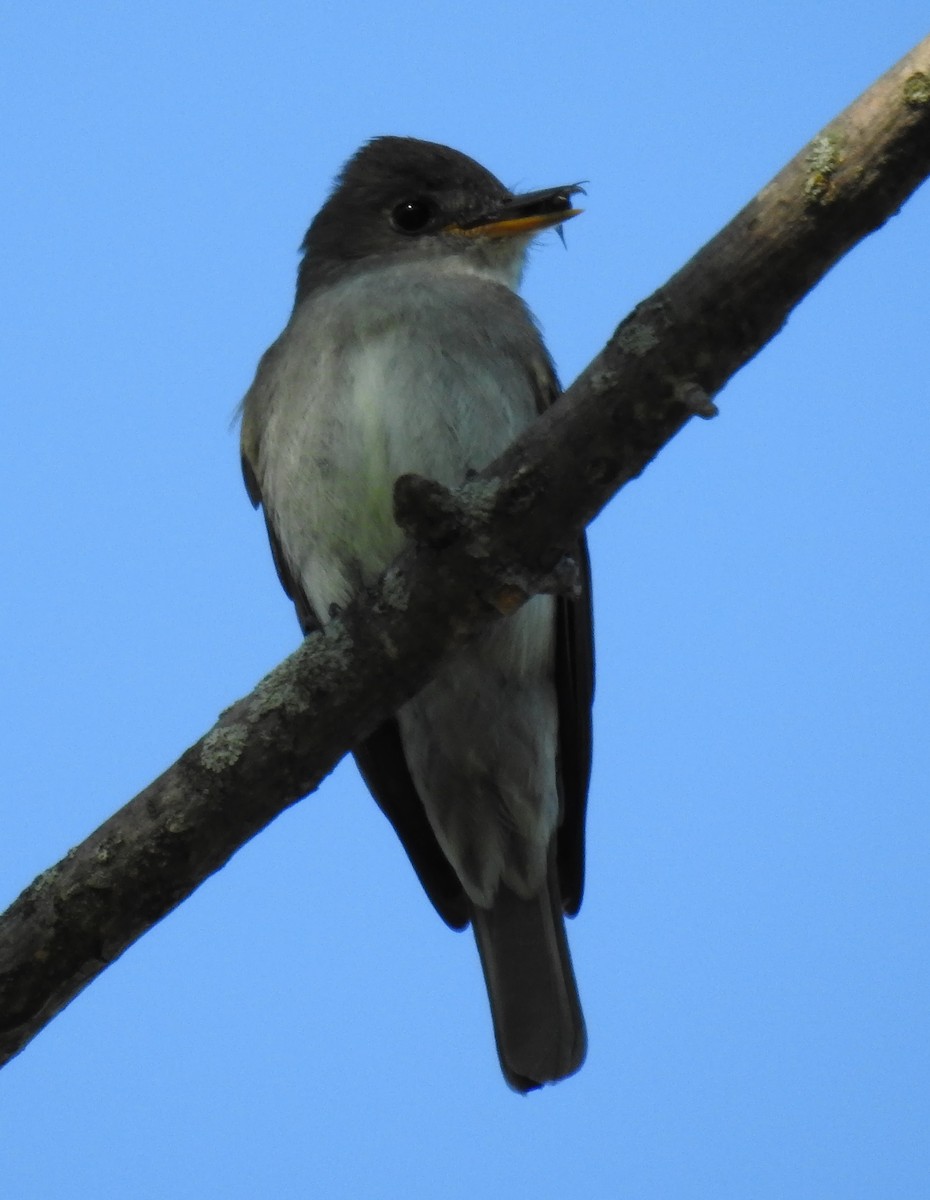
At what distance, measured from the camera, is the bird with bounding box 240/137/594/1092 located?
5512 mm

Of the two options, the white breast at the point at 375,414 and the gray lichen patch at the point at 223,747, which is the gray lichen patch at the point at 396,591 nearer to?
the gray lichen patch at the point at 223,747

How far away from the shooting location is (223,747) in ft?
14.3

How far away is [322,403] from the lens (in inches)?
223

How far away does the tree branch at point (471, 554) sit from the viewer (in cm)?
380

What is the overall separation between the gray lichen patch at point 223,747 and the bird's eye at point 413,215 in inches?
120

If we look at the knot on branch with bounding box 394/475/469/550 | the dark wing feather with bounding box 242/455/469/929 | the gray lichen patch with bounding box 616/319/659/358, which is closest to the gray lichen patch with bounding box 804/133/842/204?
the gray lichen patch with bounding box 616/319/659/358

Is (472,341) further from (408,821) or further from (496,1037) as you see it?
(496,1037)

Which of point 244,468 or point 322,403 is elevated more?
point 244,468

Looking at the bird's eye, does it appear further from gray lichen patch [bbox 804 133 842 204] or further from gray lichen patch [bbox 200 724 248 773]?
gray lichen patch [bbox 804 133 842 204]

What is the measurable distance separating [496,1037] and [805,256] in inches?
126

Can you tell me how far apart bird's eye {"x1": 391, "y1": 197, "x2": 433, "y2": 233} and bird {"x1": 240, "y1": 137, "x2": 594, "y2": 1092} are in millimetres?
185

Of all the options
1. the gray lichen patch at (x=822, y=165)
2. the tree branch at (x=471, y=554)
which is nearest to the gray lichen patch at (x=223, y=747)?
the tree branch at (x=471, y=554)

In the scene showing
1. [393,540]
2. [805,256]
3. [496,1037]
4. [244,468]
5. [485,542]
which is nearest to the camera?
[805,256]

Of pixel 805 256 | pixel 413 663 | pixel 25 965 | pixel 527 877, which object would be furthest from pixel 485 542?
pixel 527 877
